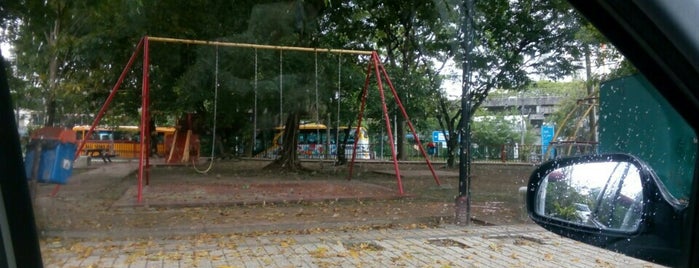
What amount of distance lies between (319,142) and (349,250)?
8.49 metres

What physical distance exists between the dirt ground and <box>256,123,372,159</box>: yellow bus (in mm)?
498

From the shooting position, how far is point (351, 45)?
38.9 ft

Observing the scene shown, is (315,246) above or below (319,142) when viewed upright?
below

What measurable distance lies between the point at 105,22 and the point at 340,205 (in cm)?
503

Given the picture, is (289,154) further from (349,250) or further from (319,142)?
(349,250)

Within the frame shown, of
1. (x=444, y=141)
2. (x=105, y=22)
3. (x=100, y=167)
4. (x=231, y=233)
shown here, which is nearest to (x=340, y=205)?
(x=444, y=141)

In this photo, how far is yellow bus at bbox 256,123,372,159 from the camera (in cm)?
1323

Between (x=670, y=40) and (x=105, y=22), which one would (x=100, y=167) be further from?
(x=670, y=40)

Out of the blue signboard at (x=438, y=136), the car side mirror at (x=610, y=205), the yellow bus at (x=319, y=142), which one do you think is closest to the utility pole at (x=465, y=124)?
the blue signboard at (x=438, y=136)

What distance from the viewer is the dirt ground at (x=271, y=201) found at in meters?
7.29

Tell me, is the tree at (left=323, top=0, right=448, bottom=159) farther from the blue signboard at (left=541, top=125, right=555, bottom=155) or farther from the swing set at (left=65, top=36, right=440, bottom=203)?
the blue signboard at (left=541, top=125, right=555, bottom=155)

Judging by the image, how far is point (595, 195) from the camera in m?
2.07

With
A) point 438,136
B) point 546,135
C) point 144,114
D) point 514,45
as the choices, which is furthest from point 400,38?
point 546,135

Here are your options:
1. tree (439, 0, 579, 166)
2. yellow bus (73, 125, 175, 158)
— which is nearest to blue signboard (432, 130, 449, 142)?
tree (439, 0, 579, 166)
